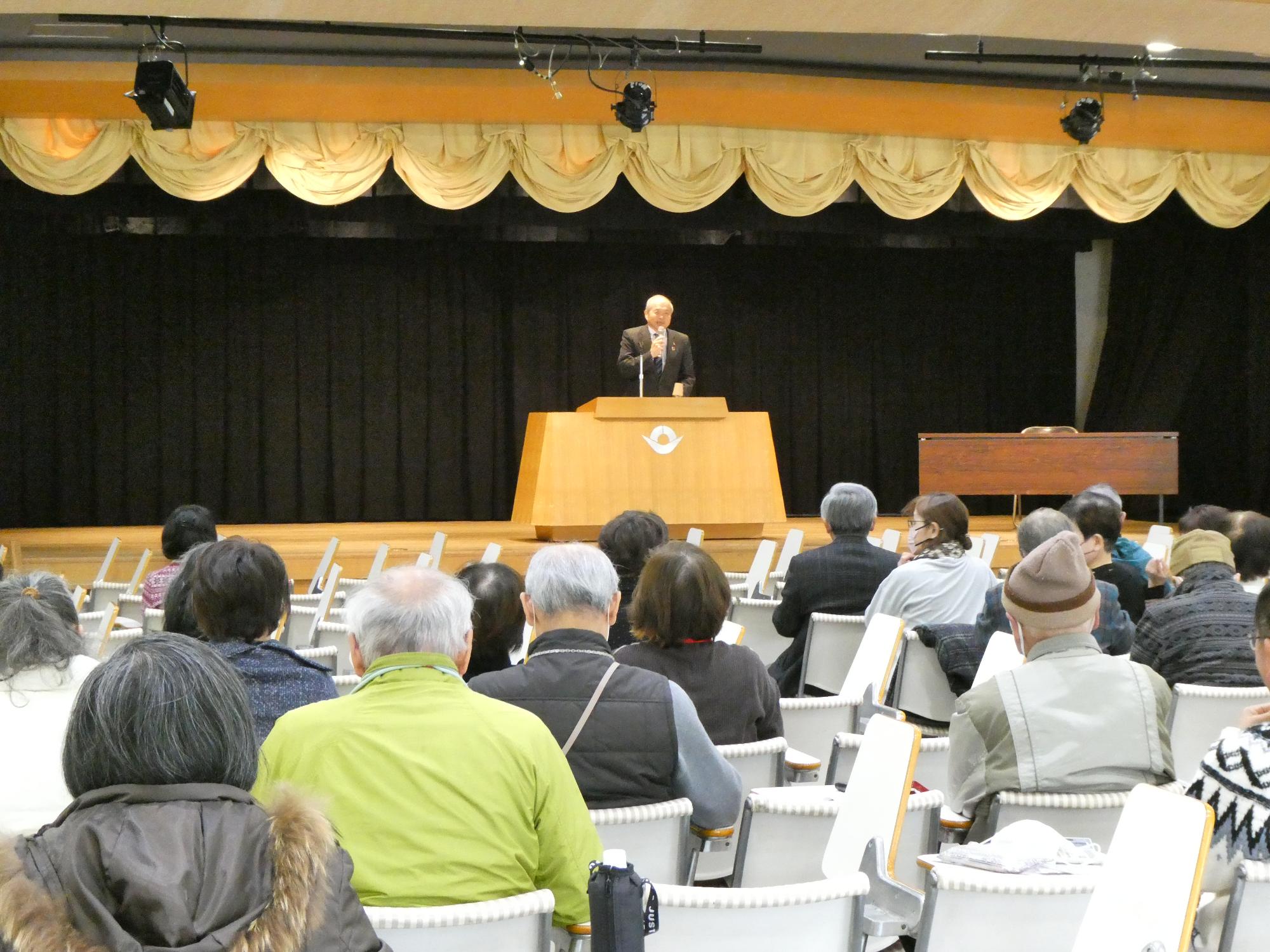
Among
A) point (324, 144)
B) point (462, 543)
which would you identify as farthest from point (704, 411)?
point (324, 144)

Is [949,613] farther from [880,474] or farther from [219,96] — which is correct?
[880,474]

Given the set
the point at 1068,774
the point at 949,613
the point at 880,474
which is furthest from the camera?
the point at 880,474

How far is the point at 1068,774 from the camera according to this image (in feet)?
9.02

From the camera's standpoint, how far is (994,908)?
6.65 ft

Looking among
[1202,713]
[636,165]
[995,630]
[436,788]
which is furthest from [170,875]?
[636,165]

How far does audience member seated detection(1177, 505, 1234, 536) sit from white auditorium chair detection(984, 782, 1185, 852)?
2.17 m

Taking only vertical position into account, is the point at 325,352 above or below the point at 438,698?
above

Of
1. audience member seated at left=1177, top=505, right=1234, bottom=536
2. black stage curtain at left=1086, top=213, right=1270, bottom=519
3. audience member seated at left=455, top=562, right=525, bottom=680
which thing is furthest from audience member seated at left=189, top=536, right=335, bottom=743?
black stage curtain at left=1086, top=213, right=1270, bottom=519

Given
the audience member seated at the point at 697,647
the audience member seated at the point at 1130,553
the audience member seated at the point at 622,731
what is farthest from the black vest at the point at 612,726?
the audience member seated at the point at 1130,553

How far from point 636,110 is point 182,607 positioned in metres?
6.76

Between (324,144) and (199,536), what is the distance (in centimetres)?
551

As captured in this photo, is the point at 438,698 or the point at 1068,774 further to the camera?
the point at 1068,774

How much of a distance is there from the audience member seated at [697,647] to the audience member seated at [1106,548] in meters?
1.98

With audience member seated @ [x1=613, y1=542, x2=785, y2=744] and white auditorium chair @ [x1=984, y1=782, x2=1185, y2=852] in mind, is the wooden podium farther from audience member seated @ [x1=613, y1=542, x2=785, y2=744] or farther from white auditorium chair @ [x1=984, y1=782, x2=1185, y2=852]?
white auditorium chair @ [x1=984, y1=782, x2=1185, y2=852]
